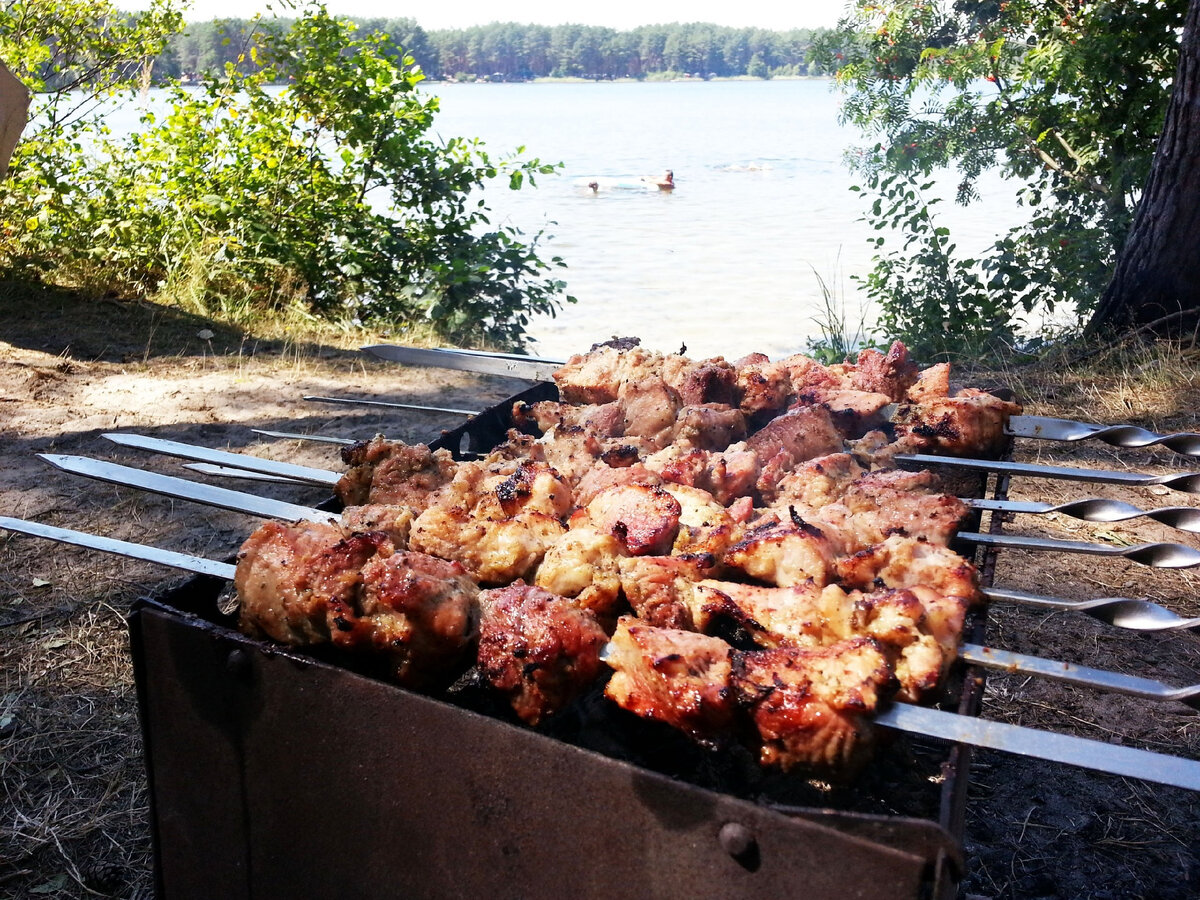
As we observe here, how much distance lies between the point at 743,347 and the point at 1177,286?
6055 mm

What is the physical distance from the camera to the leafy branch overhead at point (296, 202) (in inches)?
313

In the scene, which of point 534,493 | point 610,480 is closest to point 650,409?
point 610,480

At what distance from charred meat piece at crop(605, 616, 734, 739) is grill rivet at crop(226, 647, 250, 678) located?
67cm

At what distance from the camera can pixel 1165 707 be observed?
298 cm

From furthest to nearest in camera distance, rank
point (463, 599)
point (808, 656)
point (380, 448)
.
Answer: point (380, 448)
point (463, 599)
point (808, 656)

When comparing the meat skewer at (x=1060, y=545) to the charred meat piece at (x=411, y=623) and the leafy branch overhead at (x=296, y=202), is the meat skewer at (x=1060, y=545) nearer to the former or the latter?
the charred meat piece at (x=411, y=623)

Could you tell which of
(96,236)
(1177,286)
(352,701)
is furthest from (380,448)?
(96,236)

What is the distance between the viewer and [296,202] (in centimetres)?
817

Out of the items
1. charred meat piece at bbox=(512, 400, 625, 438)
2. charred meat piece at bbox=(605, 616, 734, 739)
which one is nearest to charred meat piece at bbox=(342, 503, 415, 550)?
charred meat piece at bbox=(605, 616, 734, 739)

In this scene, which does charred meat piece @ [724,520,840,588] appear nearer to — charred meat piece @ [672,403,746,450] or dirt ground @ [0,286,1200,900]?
charred meat piece @ [672,403,746,450]

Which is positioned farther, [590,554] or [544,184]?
[544,184]

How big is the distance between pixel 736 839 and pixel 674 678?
0.97 feet

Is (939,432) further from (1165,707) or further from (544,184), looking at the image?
(544,184)

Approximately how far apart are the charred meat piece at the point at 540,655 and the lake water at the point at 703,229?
6.35 m
